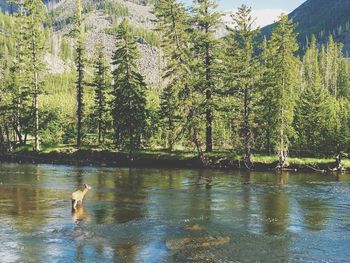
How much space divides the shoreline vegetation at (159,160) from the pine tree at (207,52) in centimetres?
341

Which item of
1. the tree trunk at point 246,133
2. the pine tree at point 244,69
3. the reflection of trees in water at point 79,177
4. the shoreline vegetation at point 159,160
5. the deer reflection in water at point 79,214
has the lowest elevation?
the deer reflection in water at point 79,214

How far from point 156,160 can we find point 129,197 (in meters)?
22.4

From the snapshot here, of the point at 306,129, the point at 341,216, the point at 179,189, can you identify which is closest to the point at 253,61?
the point at 306,129

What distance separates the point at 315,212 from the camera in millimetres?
27453

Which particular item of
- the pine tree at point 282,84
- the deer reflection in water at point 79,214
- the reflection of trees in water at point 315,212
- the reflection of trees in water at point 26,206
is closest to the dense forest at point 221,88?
the pine tree at point 282,84

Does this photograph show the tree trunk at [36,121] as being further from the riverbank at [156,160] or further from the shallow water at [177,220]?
the shallow water at [177,220]

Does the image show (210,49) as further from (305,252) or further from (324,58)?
(324,58)

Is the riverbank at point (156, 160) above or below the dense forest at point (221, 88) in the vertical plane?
below

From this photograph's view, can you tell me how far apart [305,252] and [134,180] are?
2384 centimetres

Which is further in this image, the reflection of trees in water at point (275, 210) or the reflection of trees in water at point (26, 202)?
the reflection of trees in water at point (26, 202)

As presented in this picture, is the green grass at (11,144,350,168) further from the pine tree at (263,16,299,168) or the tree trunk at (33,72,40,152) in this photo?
the pine tree at (263,16,299,168)

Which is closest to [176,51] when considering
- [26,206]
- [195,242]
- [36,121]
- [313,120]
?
[313,120]

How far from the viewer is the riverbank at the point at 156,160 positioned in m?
49.9

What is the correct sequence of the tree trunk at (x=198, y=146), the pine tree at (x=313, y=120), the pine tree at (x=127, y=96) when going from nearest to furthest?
the tree trunk at (x=198, y=146) → the pine tree at (x=313, y=120) → the pine tree at (x=127, y=96)
